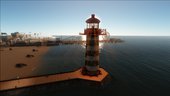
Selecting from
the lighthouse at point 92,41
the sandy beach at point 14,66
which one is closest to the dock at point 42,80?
the lighthouse at point 92,41

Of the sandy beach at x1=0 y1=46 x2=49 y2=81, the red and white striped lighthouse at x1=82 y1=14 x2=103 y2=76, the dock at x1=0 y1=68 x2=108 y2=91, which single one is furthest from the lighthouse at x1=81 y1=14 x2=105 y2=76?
the sandy beach at x1=0 y1=46 x2=49 y2=81

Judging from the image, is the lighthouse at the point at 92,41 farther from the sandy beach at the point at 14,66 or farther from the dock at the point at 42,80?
the sandy beach at the point at 14,66

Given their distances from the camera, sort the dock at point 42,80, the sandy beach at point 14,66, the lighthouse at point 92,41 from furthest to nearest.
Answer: the sandy beach at point 14,66
the lighthouse at point 92,41
the dock at point 42,80

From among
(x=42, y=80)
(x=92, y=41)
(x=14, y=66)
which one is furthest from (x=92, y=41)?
(x=14, y=66)

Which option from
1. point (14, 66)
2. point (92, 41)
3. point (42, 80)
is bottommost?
point (14, 66)

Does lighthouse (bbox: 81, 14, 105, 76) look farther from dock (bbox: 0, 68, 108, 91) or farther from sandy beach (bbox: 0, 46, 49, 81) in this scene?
sandy beach (bbox: 0, 46, 49, 81)

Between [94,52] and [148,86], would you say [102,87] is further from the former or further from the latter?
[148,86]

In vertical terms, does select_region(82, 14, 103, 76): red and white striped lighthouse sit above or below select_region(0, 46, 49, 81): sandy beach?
above

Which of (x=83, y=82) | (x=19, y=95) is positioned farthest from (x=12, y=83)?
(x=83, y=82)

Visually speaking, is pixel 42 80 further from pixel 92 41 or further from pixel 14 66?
pixel 14 66

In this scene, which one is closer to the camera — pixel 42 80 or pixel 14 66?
pixel 42 80

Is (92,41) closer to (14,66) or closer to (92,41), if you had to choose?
(92,41)

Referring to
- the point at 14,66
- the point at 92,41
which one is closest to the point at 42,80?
the point at 92,41

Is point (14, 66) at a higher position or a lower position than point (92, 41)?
lower
